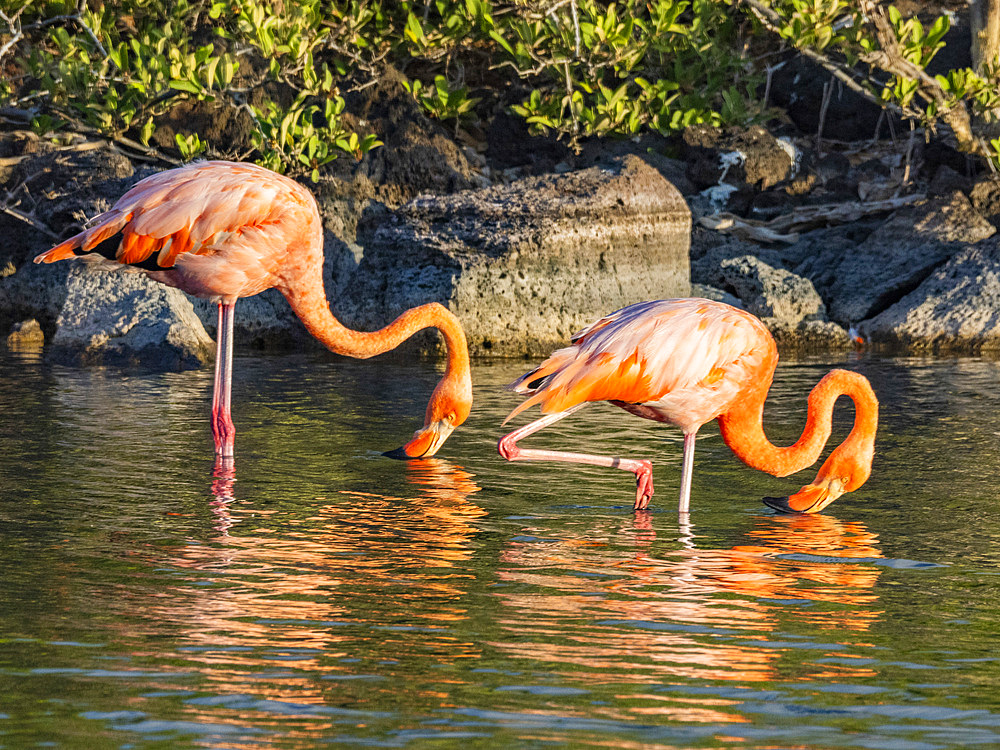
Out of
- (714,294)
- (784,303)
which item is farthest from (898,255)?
(714,294)

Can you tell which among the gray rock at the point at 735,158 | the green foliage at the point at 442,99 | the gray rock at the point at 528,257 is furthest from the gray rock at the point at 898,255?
the green foliage at the point at 442,99

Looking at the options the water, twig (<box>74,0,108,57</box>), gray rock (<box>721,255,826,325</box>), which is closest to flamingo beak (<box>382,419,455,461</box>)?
the water

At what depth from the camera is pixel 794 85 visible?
17844 millimetres

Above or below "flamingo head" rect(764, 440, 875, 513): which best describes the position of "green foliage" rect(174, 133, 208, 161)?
above

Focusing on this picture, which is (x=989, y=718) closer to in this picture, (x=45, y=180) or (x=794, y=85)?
(x=45, y=180)

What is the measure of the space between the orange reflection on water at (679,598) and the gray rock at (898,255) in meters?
8.39

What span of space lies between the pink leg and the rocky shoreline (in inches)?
242

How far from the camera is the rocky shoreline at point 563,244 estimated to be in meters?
12.7

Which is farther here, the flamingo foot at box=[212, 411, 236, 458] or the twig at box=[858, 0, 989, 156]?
the twig at box=[858, 0, 989, 156]

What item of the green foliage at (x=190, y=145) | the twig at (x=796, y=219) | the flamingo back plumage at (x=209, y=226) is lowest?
the flamingo back plumage at (x=209, y=226)

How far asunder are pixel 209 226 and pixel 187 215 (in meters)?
0.15

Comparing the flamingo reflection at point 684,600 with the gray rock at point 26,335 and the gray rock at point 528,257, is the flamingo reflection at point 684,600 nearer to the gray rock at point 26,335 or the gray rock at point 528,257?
the gray rock at point 528,257

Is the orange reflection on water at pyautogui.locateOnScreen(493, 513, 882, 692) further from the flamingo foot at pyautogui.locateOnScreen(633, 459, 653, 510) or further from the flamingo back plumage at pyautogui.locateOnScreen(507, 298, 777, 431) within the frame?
the flamingo back plumage at pyautogui.locateOnScreen(507, 298, 777, 431)

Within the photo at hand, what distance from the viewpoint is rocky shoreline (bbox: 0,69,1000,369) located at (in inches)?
501
